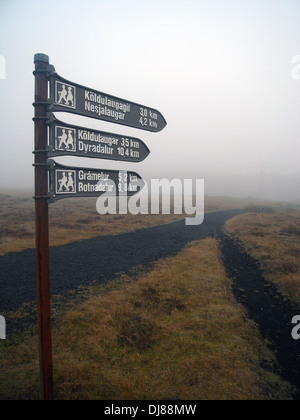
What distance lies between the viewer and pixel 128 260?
48.4ft

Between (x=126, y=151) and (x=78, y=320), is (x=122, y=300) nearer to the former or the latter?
(x=78, y=320)

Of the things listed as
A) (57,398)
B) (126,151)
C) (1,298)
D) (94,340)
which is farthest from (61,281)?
A: (126,151)

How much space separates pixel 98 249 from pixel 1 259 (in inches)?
230

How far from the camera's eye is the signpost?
3.55 m

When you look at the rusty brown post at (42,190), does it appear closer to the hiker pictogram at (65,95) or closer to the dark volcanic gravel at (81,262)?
the hiker pictogram at (65,95)

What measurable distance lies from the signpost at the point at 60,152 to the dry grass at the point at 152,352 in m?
1.56

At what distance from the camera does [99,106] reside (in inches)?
164

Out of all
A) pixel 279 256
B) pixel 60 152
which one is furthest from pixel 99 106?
pixel 279 256

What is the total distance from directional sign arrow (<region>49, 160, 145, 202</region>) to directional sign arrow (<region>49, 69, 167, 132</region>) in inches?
35.4

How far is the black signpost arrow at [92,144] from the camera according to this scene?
11.9 ft

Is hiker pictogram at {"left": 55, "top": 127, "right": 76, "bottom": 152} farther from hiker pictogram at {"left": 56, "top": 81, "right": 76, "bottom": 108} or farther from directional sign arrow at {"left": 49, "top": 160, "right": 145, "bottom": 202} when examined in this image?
hiker pictogram at {"left": 56, "top": 81, "right": 76, "bottom": 108}

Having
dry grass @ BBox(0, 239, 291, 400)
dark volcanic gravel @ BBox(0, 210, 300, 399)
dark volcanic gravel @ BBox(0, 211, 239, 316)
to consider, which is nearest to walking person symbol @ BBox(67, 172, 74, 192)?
dry grass @ BBox(0, 239, 291, 400)

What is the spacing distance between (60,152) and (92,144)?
0.59 m
